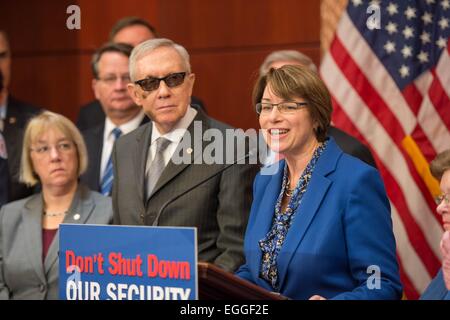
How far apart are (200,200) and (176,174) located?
0.13 m

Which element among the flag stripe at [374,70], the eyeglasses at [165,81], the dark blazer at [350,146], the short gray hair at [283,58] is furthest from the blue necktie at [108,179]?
the flag stripe at [374,70]

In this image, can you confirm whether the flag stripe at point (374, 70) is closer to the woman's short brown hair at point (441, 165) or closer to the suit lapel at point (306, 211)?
the woman's short brown hair at point (441, 165)

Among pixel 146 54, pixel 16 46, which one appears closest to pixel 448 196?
pixel 146 54

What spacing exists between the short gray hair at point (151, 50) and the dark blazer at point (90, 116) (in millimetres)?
638

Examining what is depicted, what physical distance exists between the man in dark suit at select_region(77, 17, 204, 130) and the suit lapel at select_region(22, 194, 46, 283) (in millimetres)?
366

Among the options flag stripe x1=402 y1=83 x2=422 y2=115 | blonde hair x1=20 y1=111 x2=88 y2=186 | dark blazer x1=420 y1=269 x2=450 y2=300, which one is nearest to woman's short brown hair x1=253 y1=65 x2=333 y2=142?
dark blazer x1=420 y1=269 x2=450 y2=300

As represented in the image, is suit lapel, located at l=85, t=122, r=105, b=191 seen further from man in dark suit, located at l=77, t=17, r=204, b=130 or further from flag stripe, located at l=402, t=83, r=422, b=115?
flag stripe, located at l=402, t=83, r=422, b=115

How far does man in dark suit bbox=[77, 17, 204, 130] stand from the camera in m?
3.02

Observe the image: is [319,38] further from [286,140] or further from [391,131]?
[286,140]

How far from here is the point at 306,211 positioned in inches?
91.0

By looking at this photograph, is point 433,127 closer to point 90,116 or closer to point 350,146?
point 350,146

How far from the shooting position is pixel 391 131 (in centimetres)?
327

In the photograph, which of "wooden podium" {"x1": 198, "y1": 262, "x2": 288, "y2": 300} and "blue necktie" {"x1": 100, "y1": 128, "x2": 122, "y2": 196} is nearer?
"wooden podium" {"x1": 198, "y1": 262, "x2": 288, "y2": 300}

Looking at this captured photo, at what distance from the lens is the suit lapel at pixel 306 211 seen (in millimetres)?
2293
